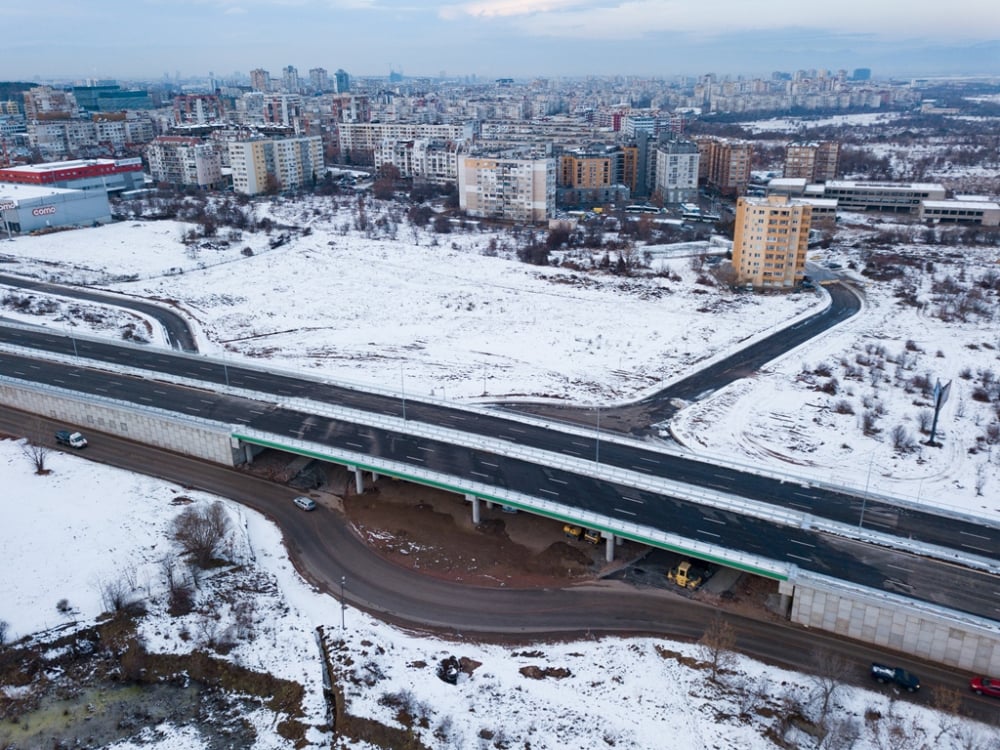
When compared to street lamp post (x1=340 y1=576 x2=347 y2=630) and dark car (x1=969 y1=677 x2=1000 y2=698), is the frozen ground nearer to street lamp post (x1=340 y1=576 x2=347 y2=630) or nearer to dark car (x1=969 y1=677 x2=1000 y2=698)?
dark car (x1=969 y1=677 x2=1000 y2=698)

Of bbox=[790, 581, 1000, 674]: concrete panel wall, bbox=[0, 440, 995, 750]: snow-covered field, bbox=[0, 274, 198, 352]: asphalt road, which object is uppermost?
bbox=[0, 274, 198, 352]: asphalt road

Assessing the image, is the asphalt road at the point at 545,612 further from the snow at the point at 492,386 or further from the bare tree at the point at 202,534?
the bare tree at the point at 202,534

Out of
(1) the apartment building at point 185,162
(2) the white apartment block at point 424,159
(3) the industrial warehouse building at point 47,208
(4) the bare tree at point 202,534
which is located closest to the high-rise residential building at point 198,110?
(1) the apartment building at point 185,162

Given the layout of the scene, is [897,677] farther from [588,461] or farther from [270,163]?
[270,163]

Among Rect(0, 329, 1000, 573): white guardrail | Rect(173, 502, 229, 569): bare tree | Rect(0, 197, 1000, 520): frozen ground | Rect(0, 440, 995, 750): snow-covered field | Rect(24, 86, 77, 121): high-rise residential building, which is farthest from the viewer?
Rect(24, 86, 77, 121): high-rise residential building

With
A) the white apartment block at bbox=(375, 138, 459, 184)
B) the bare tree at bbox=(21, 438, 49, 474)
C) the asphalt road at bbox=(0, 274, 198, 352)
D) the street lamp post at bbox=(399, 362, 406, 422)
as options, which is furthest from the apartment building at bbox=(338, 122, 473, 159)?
the bare tree at bbox=(21, 438, 49, 474)

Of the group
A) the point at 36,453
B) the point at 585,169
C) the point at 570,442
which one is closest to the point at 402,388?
the point at 570,442
